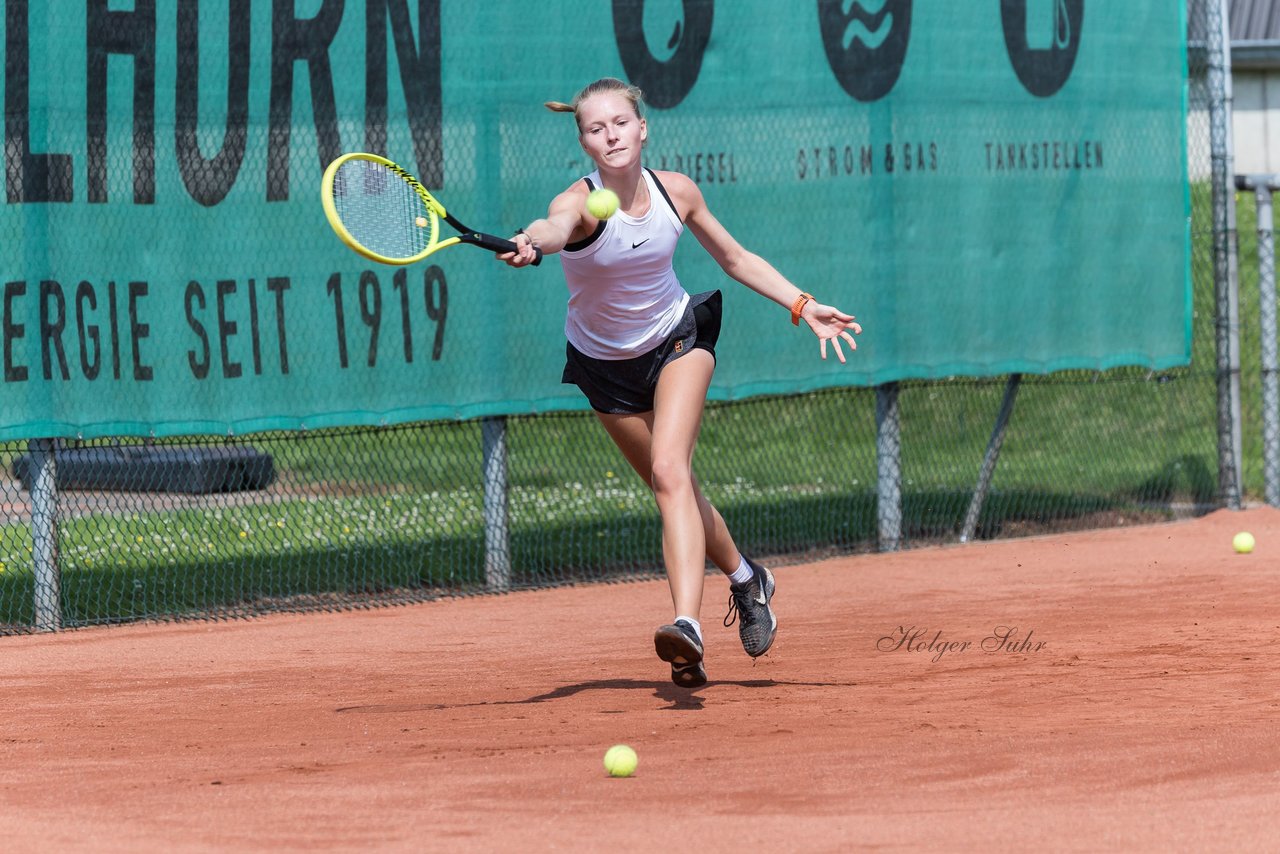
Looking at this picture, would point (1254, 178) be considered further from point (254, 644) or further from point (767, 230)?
point (254, 644)

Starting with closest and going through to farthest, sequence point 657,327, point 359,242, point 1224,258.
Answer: point 359,242 → point 657,327 → point 1224,258

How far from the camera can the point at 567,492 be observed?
1075 cm

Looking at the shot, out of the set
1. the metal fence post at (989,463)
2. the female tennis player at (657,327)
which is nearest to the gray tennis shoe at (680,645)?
the female tennis player at (657,327)

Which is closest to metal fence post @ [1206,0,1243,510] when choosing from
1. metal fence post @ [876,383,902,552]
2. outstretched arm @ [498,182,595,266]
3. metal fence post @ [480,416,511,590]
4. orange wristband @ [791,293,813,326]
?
metal fence post @ [876,383,902,552]

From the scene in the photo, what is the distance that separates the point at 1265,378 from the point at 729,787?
682 cm

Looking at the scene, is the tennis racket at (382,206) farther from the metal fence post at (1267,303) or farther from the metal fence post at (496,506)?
the metal fence post at (1267,303)

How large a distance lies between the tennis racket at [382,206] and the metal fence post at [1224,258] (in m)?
6.07

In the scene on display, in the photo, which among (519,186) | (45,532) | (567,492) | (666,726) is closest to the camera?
(666,726)

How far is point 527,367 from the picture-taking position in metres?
8.12

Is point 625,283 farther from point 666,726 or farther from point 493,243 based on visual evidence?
point 666,726

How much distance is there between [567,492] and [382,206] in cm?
556

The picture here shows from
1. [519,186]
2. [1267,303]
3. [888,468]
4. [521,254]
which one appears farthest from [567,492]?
[521,254]

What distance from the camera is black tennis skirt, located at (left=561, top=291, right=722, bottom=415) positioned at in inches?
223

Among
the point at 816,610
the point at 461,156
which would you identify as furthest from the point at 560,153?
the point at 816,610
